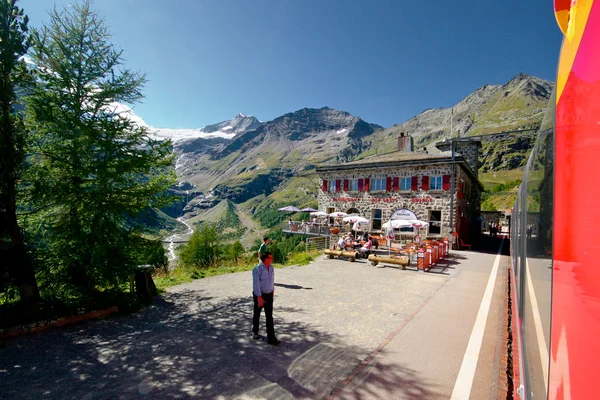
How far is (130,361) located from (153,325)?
1.60 meters

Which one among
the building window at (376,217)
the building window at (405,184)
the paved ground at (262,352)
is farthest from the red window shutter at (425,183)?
the paved ground at (262,352)

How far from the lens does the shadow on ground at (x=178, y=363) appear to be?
4004 millimetres

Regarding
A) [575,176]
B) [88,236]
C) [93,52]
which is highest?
[93,52]

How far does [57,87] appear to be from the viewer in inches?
263

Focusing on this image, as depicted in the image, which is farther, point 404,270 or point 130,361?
point 404,270

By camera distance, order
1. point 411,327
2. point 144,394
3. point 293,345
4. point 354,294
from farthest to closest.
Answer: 1. point 354,294
2. point 411,327
3. point 293,345
4. point 144,394

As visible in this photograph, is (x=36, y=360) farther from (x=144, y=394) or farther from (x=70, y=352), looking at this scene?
(x=144, y=394)

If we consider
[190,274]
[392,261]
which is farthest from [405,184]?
[190,274]

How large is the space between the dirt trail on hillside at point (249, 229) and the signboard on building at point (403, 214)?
96507 millimetres

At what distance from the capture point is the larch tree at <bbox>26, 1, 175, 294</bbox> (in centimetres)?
646

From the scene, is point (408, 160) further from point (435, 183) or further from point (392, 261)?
point (392, 261)

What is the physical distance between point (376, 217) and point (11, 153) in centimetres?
2168

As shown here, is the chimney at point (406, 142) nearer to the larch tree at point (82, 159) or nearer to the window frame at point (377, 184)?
the window frame at point (377, 184)

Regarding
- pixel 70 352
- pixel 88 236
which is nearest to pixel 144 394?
pixel 70 352
